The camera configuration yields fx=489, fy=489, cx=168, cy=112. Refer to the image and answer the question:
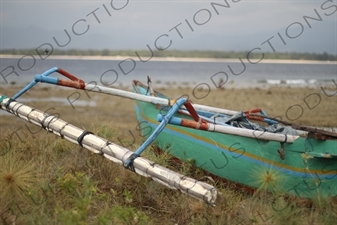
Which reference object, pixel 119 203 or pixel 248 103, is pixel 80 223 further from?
pixel 248 103

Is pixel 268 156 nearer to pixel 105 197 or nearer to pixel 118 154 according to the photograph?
pixel 118 154

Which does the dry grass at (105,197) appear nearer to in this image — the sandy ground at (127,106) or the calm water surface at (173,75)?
the calm water surface at (173,75)

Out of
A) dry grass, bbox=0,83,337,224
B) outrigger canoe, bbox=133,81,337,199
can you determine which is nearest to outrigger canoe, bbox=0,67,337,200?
outrigger canoe, bbox=133,81,337,199

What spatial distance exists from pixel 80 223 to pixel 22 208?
2.76ft

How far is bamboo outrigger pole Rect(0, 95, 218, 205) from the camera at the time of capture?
4195 mm

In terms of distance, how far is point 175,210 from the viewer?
4.93 m

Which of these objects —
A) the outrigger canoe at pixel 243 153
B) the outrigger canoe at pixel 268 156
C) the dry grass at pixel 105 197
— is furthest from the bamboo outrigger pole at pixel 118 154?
the outrigger canoe at pixel 268 156

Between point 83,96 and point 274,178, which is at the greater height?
point 274,178

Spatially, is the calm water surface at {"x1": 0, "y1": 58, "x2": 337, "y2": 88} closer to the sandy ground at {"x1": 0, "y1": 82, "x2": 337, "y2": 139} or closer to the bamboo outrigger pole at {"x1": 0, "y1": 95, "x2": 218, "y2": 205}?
the sandy ground at {"x1": 0, "y1": 82, "x2": 337, "y2": 139}

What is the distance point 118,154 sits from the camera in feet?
15.8

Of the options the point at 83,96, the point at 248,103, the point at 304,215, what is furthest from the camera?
the point at 83,96

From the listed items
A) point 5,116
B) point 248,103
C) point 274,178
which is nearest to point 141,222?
point 274,178

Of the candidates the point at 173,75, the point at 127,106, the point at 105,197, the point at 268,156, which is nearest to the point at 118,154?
the point at 105,197

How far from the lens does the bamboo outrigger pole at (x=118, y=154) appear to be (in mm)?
4195
